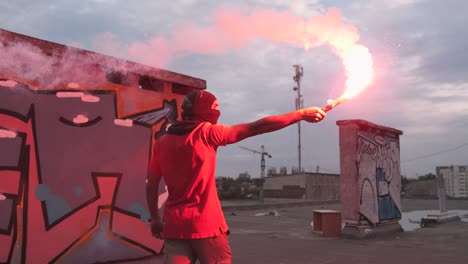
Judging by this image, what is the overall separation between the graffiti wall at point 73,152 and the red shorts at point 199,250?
10.7 feet

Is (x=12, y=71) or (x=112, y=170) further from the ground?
(x=12, y=71)

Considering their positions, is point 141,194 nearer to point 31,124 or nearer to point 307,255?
point 31,124

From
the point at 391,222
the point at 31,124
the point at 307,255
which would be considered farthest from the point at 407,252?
the point at 31,124

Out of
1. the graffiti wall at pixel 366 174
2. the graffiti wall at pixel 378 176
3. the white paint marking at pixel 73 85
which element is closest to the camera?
the white paint marking at pixel 73 85

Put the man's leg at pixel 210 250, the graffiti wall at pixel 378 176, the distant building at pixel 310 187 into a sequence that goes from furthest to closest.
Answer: the distant building at pixel 310 187 → the graffiti wall at pixel 378 176 → the man's leg at pixel 210 250

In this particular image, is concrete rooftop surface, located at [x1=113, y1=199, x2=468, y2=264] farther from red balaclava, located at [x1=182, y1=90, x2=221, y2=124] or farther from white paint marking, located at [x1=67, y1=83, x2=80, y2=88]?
red balaclava, located at [x1=182, y1=90, x2=221, y2=124]

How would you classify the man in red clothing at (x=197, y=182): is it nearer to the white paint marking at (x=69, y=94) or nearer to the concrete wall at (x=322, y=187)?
the white paint marking at (x=69, y=94)

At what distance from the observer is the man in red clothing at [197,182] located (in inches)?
121

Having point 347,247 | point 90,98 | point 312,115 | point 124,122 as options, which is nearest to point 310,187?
point 347,247

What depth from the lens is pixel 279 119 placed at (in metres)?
3.12

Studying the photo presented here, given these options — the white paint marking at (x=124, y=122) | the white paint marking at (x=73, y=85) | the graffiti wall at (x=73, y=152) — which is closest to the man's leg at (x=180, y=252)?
the graffiti wall at (x=73, y=152)

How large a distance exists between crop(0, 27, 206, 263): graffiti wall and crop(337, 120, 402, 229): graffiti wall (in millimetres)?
6674

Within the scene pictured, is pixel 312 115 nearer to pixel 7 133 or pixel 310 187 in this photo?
pixel 7 133

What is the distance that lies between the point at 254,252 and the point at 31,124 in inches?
218
